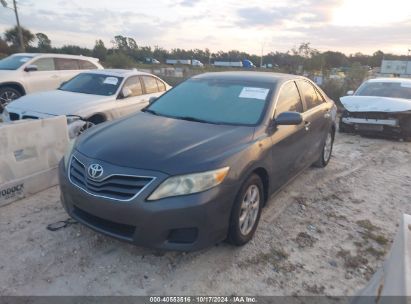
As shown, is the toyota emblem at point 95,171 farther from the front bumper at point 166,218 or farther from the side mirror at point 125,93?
the side mirror at point 125,93

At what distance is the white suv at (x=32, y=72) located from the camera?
9.01 meters

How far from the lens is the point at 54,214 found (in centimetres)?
404

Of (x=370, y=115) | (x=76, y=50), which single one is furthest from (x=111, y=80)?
(x=76, y=50)

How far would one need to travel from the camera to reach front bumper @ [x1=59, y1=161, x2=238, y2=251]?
283 cm

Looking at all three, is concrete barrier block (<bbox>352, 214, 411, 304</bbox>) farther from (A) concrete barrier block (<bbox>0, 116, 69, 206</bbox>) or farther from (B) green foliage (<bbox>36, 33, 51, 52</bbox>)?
(B) green foliage (<bbox>36, 33, 51, 52</bbox>)

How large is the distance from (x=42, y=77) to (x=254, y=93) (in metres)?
7.56

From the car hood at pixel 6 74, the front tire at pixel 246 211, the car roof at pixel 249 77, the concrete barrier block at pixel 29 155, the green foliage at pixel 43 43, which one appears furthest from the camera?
the green foliage at pixel 43 43

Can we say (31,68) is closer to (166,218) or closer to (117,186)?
(117,186)

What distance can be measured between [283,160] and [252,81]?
3.52ft

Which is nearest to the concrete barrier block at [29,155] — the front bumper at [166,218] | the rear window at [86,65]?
the front bumper at [166,218]

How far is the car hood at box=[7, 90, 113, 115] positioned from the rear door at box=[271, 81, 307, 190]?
359cm

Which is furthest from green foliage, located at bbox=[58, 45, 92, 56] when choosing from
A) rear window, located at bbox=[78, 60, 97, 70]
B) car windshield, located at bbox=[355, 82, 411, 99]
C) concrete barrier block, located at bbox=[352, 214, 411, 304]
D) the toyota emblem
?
concrete barrier block, located at bbox=[352, 214, 411, 304]

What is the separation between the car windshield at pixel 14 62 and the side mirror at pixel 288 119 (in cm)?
807

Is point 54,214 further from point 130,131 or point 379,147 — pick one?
point 379,147
